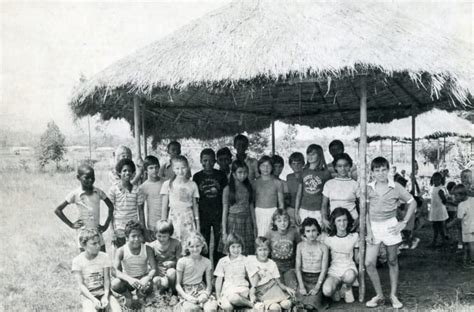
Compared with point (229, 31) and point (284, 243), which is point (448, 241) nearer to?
point (284, 243)

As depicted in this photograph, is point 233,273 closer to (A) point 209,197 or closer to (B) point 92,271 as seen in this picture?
(A) point 209,197

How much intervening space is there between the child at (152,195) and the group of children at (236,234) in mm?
13


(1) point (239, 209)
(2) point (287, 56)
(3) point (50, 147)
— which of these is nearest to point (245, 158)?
(1) point (239, 209)

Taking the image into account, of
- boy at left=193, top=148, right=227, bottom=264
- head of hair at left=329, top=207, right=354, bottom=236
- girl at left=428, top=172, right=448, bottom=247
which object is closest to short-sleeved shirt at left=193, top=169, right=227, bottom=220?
boy at left=193, top=148, right=227, bottom=264

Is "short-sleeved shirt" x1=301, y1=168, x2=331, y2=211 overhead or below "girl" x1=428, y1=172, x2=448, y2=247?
overhead

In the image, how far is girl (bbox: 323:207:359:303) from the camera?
5480 mm

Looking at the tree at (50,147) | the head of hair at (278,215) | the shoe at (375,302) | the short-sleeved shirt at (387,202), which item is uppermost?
the tree at (50,147)

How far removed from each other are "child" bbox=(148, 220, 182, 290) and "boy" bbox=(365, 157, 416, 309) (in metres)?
2.19

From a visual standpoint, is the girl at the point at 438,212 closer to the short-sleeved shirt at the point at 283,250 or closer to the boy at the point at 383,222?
the boy at the point at 383,222

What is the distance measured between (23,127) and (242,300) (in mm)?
123927

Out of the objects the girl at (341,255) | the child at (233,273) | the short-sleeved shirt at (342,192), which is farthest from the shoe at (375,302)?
the child at (233,273)

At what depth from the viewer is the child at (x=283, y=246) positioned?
18.5ft

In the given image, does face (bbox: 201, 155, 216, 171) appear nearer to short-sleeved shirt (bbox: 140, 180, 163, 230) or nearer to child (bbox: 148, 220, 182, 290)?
short-sleeved shirt (bbox: 140, 180, 163, 230)

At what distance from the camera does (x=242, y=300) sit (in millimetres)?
5016
